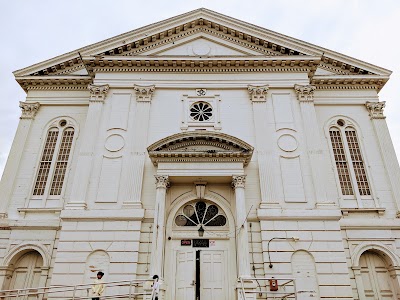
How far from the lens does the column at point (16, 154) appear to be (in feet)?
56.2

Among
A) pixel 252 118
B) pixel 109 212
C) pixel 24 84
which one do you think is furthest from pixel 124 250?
pixel 24 84

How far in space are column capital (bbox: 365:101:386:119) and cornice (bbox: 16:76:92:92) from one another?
16.2 metres

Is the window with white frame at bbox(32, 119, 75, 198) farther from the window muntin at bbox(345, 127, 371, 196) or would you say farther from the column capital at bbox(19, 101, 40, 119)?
the window muntin at bbox(345, 127, 371, 196)

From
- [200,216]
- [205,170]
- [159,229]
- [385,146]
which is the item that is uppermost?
[385,146]

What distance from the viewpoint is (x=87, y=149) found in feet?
54.4

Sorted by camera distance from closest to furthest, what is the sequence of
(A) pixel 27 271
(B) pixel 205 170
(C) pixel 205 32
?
(B) pixel 205 170 < (A) pixel 27 271 < (C) pixel 205 32

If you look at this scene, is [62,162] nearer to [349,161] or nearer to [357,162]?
[349,161]

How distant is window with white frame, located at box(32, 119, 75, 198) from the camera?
17.5 meters

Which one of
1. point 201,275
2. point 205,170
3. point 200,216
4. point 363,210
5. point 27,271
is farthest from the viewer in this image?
point 363,210

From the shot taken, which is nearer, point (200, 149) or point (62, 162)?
point (200, 149)

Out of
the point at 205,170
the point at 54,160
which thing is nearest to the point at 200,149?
the point at 205,170

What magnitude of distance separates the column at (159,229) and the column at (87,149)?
3.46 m

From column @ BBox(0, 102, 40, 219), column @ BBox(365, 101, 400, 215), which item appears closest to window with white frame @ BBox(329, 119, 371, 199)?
column @ BBox(365, 101, 400, 215)

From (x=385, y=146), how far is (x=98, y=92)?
15.9 metres
